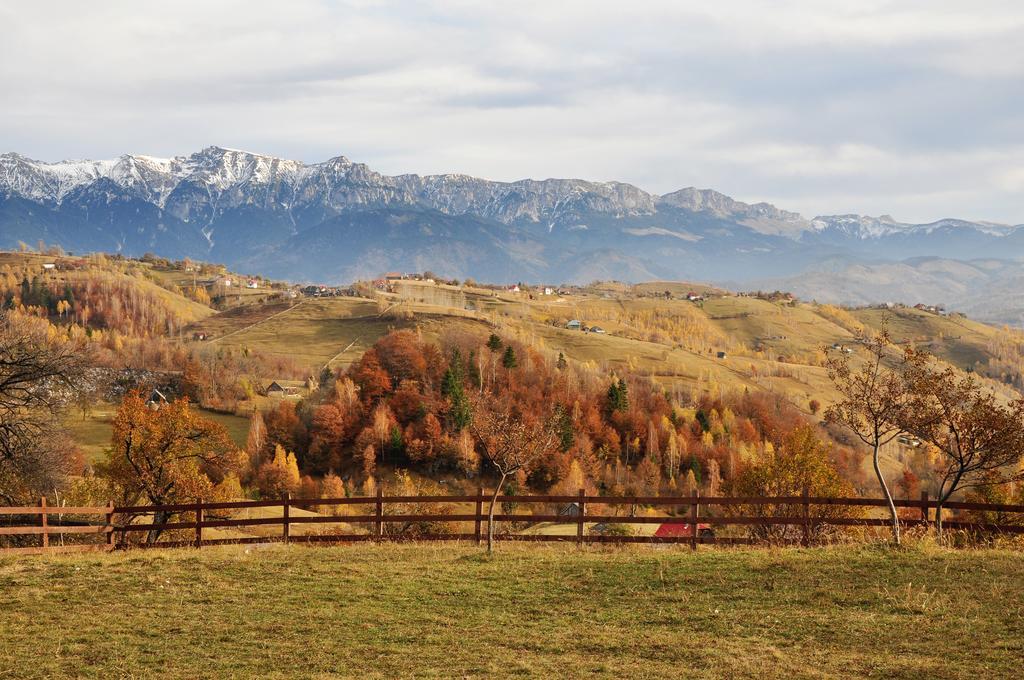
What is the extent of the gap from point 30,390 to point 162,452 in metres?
7.42

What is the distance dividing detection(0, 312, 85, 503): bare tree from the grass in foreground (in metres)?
12.0

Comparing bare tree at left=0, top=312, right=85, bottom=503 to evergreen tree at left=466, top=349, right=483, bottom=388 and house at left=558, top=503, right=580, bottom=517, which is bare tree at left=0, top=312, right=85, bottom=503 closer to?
house at left=558, top=503, right=580, bottom=517

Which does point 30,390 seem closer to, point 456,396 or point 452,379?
point 456,396

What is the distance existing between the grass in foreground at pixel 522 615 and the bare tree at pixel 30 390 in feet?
39.5

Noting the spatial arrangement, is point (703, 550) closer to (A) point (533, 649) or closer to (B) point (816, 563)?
(B) point (816, 563)

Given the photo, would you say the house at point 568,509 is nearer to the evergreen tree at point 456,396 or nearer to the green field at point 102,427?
the evergreen tree at point 456,396

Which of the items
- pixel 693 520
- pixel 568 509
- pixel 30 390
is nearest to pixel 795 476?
pixel 693 520

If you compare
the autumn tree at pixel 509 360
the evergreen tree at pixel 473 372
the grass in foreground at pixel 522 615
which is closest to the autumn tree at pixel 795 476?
the grass in foreground at pixel 522 615

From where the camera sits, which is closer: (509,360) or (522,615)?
(522,615)

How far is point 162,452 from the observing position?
1593 inches

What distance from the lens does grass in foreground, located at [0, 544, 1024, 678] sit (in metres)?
14.0

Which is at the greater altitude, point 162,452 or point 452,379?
point 452,379

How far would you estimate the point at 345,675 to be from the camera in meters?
13.6

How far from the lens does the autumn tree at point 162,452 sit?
40562 millimetres
